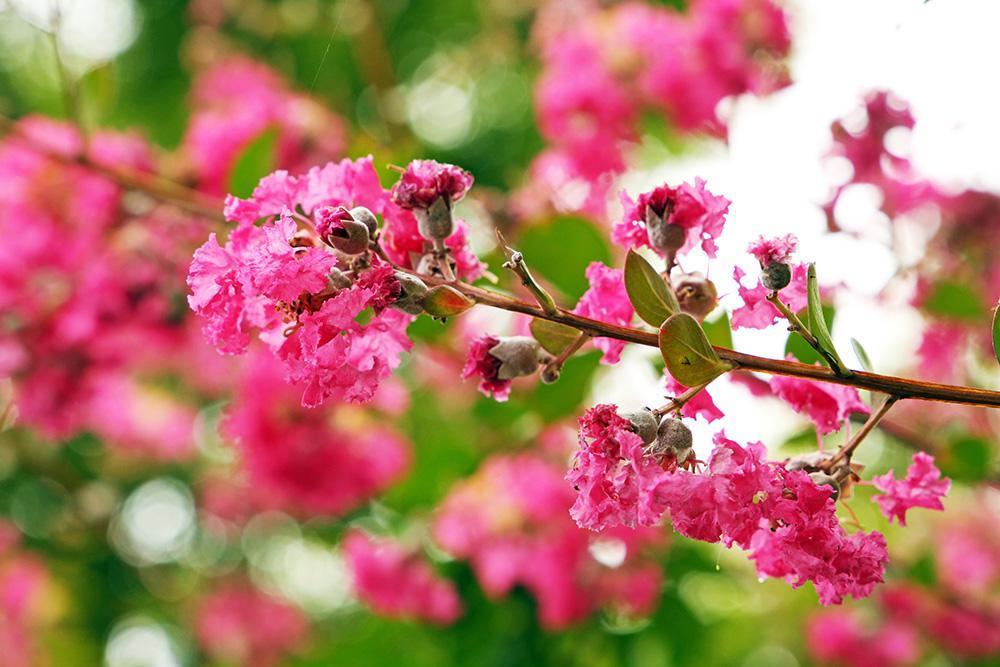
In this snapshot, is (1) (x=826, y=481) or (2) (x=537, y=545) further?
(2) (x=537, y=545)

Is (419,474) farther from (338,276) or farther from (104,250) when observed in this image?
(338,276)

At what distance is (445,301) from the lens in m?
0.58

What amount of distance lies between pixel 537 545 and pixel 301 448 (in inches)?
16.8

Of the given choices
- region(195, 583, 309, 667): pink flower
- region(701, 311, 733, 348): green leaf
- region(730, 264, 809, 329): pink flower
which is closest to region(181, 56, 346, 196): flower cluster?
region(701, 311, 733, 348): green leaf

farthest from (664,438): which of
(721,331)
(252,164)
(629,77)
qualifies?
(629,77)

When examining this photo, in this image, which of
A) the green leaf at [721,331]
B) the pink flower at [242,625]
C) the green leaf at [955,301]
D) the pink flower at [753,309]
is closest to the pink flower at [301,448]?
the green leaf at [721,331]

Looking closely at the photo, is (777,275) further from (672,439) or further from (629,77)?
(629,77)

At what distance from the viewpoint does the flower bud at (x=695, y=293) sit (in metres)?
0.66

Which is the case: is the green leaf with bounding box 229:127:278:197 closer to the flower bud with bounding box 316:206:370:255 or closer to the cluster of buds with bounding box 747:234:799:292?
the flower bud with bounding box 316:206:370:255

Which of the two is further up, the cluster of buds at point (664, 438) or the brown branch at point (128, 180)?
the brown branch at point (128, 180)

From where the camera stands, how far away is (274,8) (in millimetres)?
2594

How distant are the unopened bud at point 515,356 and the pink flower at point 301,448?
948 mm

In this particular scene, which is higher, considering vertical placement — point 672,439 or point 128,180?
point 128,180

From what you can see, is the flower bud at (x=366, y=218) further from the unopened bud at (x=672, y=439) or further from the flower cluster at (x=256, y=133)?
the flower cluster at (x=256, y=133)
